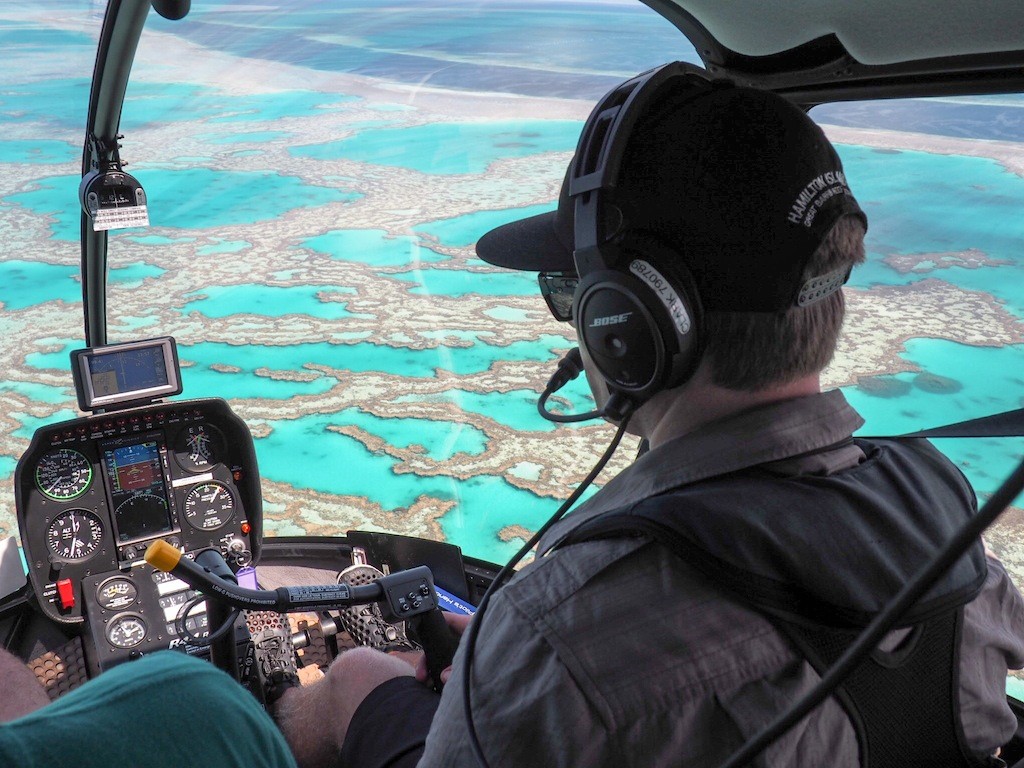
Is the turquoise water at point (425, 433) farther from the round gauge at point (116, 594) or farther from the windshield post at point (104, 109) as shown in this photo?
the round gauge at point (116, 594)

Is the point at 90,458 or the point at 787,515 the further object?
the point at 90,458

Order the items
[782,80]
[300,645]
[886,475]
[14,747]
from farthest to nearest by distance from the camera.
Answer: [300,645] < [782,80] < [886,475] < [14,747]

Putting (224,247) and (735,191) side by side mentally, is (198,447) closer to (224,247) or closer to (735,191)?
(735,191)

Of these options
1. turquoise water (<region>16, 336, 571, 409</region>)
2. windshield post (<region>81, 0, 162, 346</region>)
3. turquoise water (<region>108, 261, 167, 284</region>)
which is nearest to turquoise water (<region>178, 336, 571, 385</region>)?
turquoise water (<region>16, 336, 571, 409</region>)

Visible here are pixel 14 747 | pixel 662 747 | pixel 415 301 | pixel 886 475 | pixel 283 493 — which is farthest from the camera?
pixel 415 301

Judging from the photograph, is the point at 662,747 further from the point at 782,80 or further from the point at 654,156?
the point at 782,80

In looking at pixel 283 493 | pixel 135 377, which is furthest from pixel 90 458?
pixel 283 493

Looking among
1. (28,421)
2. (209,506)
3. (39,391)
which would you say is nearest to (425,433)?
(28,421)

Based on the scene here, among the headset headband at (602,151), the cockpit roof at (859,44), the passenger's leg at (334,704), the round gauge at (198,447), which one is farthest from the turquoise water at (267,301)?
the headset headband at (602,151)
